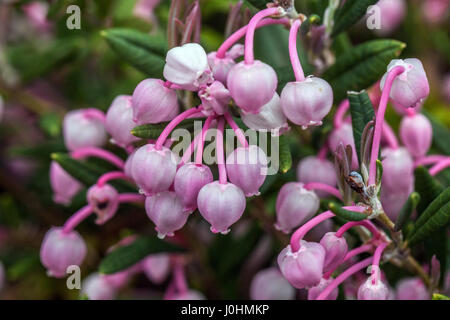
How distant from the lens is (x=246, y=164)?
0.82 meters

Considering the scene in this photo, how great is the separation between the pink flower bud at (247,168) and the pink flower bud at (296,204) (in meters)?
0.11

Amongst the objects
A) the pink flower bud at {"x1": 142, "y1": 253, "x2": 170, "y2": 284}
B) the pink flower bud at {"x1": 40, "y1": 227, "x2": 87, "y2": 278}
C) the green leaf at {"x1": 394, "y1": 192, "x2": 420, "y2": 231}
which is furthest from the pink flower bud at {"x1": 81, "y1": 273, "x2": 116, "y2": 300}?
the green leaf at {"x1": 394, "y1": 192, "x2": 420, "y2": 231}

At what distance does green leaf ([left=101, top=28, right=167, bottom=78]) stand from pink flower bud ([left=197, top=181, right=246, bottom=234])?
35 centimetres

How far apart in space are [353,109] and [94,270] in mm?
944

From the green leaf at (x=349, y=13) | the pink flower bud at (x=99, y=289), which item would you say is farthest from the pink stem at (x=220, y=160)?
the pink flower bud at (x=99, y=289)

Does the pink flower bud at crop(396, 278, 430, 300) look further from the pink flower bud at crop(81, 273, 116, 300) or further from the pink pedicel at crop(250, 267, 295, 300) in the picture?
the pink flower bud at crop(81, 273, 116, 300)

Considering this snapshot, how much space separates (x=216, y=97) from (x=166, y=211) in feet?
0.60

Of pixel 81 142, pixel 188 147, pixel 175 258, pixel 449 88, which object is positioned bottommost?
pixel 175 258

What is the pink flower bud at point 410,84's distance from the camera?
84cm

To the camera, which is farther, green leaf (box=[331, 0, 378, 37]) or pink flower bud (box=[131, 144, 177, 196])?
green leaf (box=[331, 0, 378, 37])

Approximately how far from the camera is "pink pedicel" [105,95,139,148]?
0.93m
